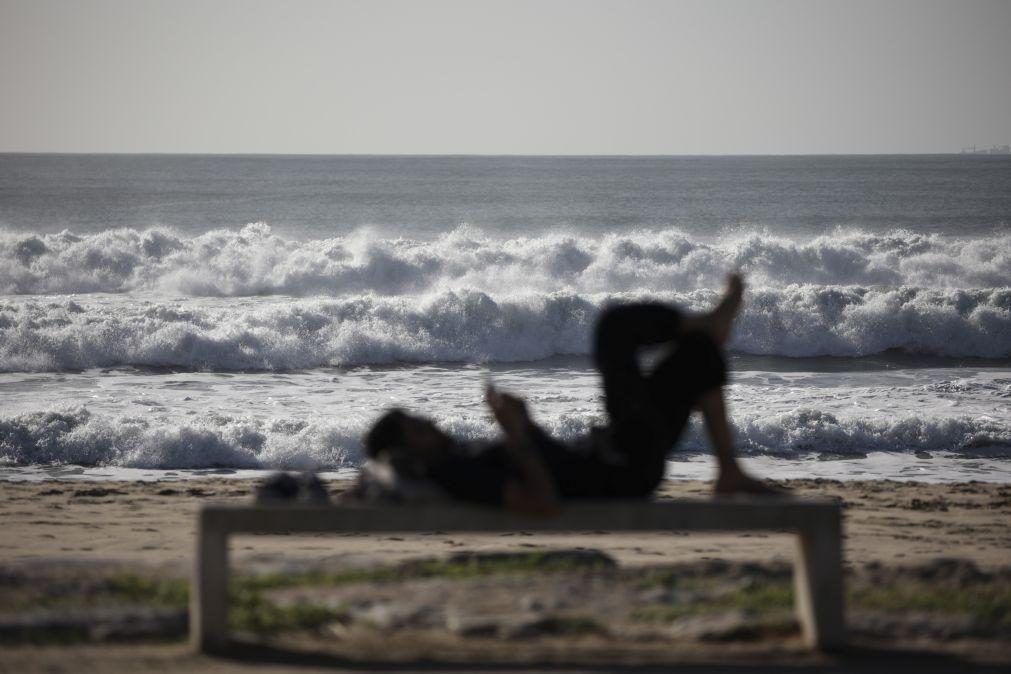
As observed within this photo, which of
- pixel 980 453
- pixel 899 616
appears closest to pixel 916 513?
pixel 980 453

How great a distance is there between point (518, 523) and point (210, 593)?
1220 mm

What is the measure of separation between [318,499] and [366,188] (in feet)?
216

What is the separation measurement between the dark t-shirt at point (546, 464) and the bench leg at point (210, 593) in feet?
2.76

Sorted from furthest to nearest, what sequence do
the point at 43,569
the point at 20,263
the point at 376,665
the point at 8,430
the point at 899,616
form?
the point at 20,263 → the point at 8,430 → the point at 43,569 → the point at 899,616 → the point at 376,665

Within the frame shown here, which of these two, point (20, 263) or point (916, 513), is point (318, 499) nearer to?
point (916, 513)

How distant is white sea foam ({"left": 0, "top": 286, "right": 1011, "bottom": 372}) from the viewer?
17.3 m

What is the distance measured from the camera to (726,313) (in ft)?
14.3

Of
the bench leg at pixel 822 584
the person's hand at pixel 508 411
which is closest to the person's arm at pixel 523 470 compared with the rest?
the person's hand at pixel 508 411

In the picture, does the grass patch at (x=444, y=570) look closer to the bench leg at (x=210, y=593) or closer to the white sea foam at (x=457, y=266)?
the bench leg at (x=210, y=593)

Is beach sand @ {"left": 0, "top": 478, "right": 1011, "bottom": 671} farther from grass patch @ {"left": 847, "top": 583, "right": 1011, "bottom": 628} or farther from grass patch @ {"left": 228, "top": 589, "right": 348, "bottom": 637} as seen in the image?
grass patch @ {"left": 228, "top": 589, "right": 348, "bottom": 637}

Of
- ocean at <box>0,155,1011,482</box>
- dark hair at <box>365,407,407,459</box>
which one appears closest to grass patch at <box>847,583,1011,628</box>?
dark hair at <box>365,407,407,459</box>

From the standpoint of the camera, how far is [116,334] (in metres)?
17.6

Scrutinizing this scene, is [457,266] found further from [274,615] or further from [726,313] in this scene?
[726,313]

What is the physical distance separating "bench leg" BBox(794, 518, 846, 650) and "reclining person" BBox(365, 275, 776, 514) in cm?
53
